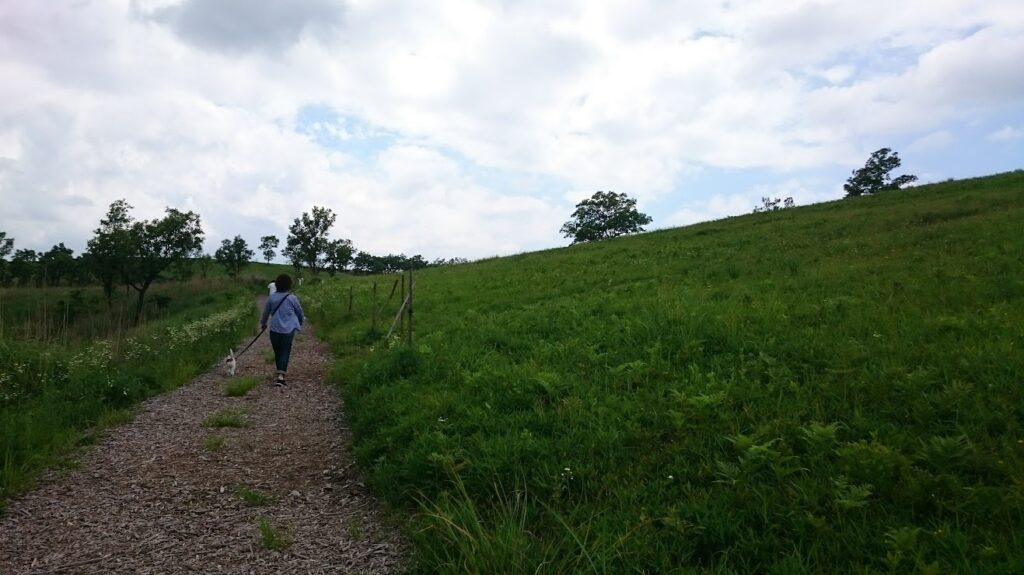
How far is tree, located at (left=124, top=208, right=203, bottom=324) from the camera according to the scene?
55.3 meters

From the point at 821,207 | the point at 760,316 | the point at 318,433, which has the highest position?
the point at 821,207

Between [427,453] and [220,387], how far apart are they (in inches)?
264

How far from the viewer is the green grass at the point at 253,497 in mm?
5299

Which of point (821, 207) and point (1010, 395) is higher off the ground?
point (821, 207)

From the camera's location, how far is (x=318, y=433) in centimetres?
753

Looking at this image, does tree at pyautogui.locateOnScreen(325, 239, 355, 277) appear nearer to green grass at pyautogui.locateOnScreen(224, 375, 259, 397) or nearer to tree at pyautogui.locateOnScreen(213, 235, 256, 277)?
tree at pyautogui.locateOnScreen(213, 235, 256, 277)

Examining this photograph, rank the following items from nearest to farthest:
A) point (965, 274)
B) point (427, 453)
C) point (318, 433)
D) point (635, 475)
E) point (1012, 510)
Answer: point (1012, 510), point (635, 475), point (427, 453), point (318, 433), point (965, 274)

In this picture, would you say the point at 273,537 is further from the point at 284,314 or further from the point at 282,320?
the point at 284,314

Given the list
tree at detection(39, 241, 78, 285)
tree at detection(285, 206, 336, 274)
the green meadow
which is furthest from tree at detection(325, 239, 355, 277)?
the green meadow

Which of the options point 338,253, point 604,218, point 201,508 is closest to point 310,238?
point 338,253

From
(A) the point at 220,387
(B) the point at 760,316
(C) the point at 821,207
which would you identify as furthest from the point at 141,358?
(C) the point at 821,207

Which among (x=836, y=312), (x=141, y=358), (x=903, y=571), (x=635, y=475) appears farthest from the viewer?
(x=141, y=358)

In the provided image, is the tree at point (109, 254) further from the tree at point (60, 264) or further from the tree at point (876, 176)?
the tree at point (876, 176)

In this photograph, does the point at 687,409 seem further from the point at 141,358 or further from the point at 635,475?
the point at 141,358
